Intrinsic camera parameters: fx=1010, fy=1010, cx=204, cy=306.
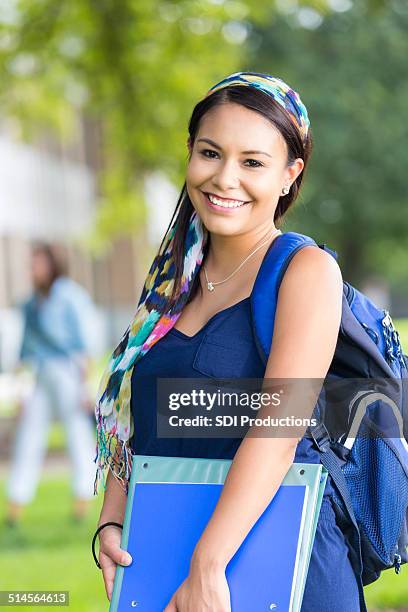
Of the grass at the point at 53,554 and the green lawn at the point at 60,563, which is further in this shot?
the grass at the point at 53,554

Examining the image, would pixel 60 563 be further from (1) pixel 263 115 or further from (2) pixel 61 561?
(1) pixel 263 115

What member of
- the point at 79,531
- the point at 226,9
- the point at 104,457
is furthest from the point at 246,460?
the point at 226,9

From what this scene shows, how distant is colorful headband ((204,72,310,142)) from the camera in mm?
2143

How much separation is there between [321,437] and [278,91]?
73 centimetres

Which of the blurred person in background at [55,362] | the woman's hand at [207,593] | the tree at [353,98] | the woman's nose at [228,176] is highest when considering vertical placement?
the tree at [353,98]

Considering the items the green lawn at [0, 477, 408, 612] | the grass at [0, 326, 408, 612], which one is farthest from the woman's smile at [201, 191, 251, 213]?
the green lawn at [0, 477, 408, 612]

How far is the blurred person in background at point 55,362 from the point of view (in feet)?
25.9

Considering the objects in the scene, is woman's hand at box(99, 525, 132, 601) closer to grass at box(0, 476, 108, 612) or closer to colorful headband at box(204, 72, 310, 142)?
colorful headband at box(204, 72, 310, 142)

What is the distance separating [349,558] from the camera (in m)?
2.13

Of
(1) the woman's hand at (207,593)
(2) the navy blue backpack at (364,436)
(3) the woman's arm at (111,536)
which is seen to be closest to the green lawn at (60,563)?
(3) the woman's arm at (111,536)

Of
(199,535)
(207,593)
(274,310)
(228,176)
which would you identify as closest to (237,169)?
(228,176)

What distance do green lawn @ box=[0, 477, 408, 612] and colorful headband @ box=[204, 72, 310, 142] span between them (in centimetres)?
317

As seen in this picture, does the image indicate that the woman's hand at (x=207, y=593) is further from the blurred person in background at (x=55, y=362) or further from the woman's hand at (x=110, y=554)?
→ the blurred person in background at (x=55, y=362)

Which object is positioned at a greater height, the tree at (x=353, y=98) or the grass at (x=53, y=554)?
the tree at (x=353, y=98)
